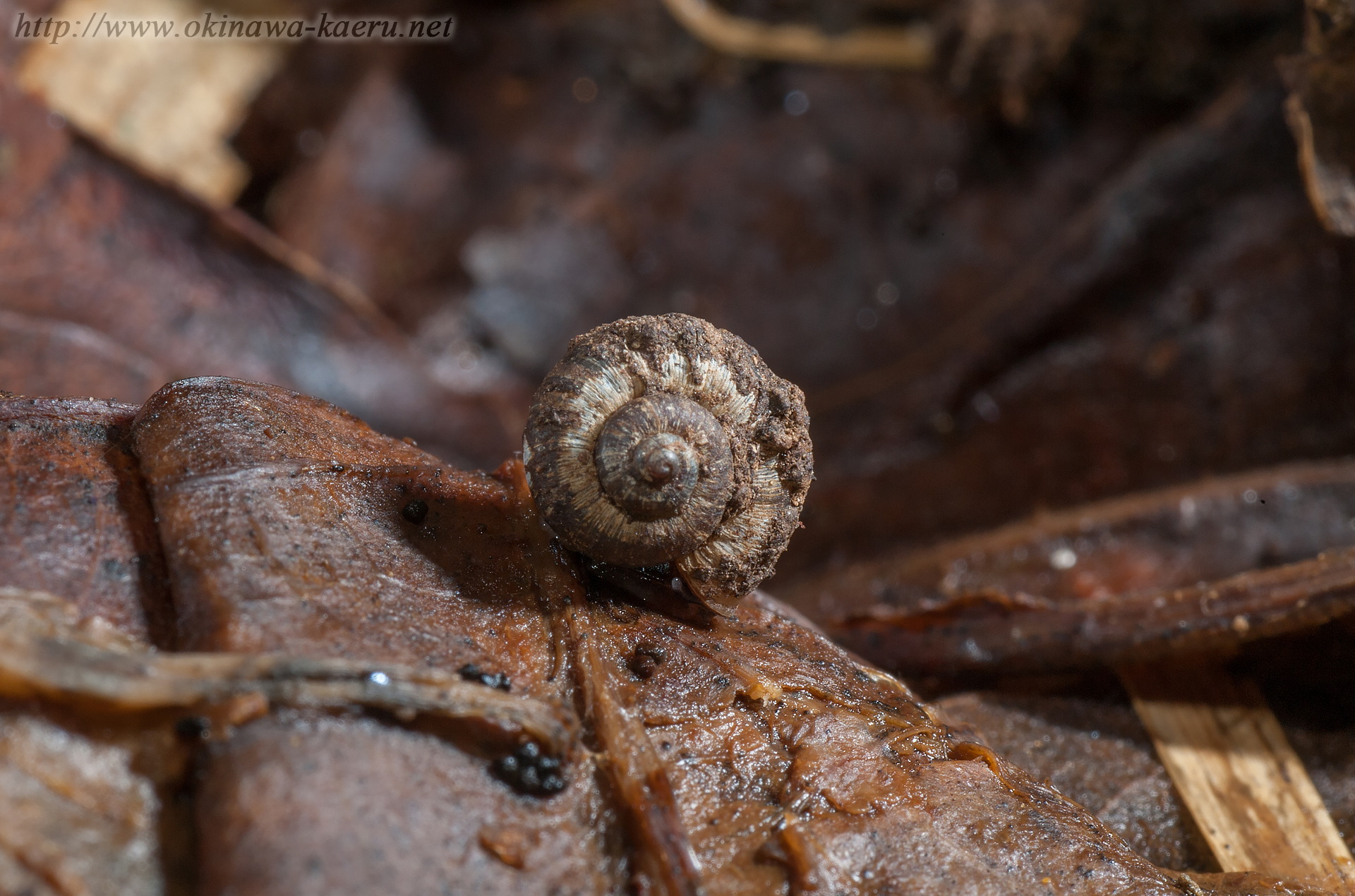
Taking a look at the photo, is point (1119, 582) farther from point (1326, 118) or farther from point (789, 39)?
point (789, 39)

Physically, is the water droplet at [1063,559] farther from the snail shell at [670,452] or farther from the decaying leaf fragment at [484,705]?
the snail shell at [670,452]

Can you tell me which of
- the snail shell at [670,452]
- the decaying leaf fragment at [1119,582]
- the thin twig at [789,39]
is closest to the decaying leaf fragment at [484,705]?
the snail shell at [670,452]

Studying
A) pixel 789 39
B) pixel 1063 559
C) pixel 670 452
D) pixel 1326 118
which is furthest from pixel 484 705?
pixel 789 39

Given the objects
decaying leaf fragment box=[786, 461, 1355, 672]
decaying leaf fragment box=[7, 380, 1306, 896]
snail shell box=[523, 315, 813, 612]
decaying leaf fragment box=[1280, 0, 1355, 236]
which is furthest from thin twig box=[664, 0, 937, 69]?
decaying leaf fragment box=[7, 380, 1306, 896]

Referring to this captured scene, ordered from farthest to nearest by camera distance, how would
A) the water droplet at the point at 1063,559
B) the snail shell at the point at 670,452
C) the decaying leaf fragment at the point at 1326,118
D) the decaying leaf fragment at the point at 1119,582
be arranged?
the water droplet at the point at 1063,559 → the decaying leaf fragment at the point at 1326,118 → the decaying leaf fragment at the point at 1119,582 → the snail shell at the point at 670,452

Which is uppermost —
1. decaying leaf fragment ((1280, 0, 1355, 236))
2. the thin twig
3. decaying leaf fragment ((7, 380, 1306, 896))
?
the thin twig

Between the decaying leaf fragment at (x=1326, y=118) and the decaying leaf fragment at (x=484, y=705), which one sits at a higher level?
the decaying leaf fragment at (x=1326, y=118)

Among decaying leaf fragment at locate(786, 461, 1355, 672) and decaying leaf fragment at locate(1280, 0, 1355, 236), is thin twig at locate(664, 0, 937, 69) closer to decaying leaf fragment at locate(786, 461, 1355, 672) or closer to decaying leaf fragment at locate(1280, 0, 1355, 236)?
decaying leaf fragment at locate(1280, 0, 1355, 236)

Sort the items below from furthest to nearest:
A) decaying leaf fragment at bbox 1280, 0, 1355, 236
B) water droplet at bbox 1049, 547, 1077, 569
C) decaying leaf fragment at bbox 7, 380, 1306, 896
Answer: water droplet at bbox 1049, 547, 1077, 569 < decaying leaf fragment at bbox 1280, 0, 1355, 236 < decaying leaf fragment at bbox 7, 380, 1306, 896

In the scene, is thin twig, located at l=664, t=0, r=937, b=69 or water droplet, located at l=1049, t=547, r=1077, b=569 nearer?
water droplet, located at l=1049, t=547, r=1077, b=569

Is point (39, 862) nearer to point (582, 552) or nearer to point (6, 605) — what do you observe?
point (6, 605)
